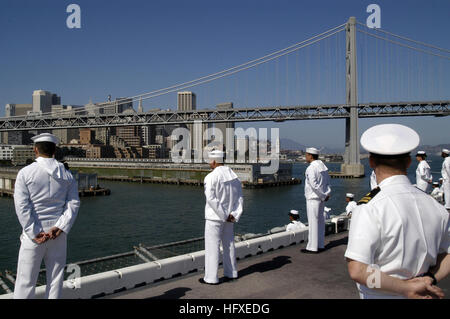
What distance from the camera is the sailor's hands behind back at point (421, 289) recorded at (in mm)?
1604

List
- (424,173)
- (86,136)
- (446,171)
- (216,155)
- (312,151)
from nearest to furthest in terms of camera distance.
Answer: (216,155)
(312,151)
(446,171)
(424,173)
(86,136)

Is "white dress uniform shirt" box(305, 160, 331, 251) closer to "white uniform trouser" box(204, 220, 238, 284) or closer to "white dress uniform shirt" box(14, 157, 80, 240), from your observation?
"white uniform trouser" box(204, 220, 238, 284)

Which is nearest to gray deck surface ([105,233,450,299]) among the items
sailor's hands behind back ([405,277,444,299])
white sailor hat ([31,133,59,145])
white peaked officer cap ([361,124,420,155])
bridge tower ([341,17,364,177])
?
white sailor hat ([31,133,59,145])

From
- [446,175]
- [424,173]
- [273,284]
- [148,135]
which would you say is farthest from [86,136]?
[273,284]

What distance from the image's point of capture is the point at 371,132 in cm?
174

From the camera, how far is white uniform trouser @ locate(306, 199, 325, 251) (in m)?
6.05

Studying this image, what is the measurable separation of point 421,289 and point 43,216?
272 cm

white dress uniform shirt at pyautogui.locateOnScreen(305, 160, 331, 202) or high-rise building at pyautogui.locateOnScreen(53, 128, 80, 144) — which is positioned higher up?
high-rise building at pyautogui.locateOnScreen(53, 128, 80, 144)

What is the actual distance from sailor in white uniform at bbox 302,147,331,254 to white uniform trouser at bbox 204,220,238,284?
72.2 inches

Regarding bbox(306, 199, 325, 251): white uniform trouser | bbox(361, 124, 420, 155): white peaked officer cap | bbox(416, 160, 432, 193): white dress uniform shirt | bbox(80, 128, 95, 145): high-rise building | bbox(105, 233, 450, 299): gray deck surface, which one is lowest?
bbox(105, 233, 450, 299): gray deck surface

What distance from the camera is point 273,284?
446 cm

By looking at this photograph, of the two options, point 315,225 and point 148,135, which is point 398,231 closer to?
point 315,225

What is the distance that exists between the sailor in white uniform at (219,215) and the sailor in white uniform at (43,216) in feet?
5.53
